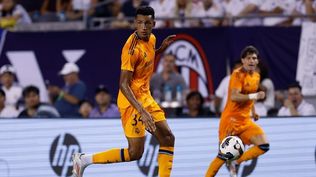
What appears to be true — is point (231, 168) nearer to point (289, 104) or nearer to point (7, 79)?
Result: point (289, 104)

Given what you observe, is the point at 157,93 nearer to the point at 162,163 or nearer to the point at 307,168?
the point at 307,168

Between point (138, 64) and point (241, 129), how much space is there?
2.91 metres

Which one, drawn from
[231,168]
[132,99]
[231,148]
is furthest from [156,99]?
[132,99]

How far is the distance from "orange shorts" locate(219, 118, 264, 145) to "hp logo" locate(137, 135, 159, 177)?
0.95 m

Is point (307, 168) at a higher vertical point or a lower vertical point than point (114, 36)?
lower

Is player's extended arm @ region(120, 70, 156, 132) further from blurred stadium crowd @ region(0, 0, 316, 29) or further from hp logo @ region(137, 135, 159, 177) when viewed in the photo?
blurred stadium crowd @ region(0, 0, 316, 29)

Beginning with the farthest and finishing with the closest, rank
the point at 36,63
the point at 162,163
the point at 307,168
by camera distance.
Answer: the point at 36,63, the point at 307,168, the point at 162,163

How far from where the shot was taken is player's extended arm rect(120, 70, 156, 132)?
10398 mm

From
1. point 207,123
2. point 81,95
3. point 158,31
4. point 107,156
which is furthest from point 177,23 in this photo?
point 107,156

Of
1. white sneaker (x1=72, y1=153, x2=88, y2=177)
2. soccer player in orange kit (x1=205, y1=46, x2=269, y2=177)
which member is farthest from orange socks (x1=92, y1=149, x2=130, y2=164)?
soccer player in orange kit (x1=205, y1=46, x2=269, y2=177)

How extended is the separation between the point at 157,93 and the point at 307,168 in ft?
11.3

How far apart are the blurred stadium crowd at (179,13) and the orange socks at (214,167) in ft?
13.4

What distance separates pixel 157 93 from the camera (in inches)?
624

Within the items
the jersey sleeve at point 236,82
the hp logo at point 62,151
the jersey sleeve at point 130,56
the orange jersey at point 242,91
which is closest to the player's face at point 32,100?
the hp logo at point 62,151
